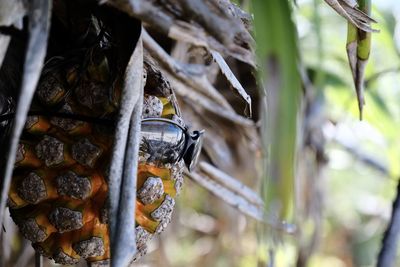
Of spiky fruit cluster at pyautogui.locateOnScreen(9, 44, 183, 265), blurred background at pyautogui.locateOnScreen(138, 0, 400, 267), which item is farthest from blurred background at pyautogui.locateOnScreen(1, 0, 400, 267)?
spiky fruit cluster at pyautogui.locateOnScreen(9, 44, 183, 265)

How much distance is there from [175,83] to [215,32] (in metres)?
0.47

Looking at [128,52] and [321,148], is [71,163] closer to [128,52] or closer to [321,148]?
[128,52]

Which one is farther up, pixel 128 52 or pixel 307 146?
pixel 128 52

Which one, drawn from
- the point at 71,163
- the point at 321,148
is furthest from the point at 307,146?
the point at 71,163

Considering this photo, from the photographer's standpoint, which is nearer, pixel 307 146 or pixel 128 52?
pixel 128 52

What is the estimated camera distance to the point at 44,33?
1.11 ft

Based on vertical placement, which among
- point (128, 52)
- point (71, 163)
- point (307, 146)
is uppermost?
point (128, 52)

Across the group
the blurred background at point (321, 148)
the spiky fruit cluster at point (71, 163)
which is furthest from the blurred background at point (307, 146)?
the spiky fruit cluster at point (71, 163)

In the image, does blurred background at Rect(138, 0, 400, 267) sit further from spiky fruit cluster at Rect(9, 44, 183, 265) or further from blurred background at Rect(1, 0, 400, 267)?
spiky fruit cluster at Rect(9, 44, 183, 265)

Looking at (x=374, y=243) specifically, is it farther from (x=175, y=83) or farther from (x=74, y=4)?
(x=74, y=4)

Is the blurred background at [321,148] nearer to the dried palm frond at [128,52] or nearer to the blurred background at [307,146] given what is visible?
the blurred background at [307,146]

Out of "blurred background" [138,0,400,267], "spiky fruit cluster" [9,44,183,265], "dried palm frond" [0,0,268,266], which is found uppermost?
"dried palm frond" [0,0,268,266]

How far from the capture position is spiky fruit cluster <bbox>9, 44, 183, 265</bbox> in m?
0.49

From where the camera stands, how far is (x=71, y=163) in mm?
498
